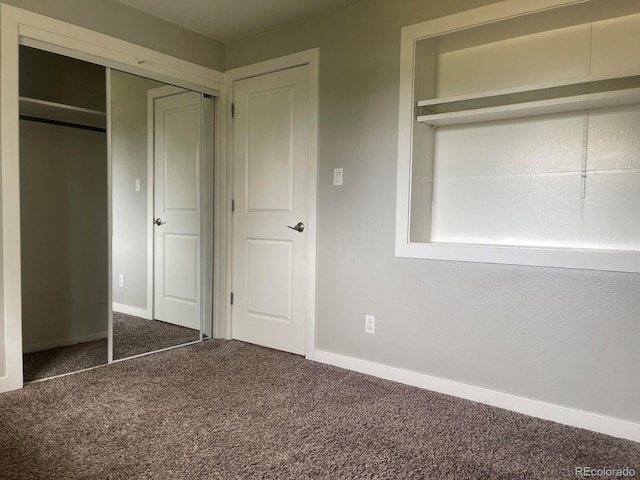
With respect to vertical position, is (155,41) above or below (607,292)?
above

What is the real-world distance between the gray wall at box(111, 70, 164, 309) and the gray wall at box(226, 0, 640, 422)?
0.89m

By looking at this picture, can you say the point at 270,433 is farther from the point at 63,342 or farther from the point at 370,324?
the point at 63,342

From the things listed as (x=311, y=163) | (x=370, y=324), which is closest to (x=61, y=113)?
(x=311, y=163)

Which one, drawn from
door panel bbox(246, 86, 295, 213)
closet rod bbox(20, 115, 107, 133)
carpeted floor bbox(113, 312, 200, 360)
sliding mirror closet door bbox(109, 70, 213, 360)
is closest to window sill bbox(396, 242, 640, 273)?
door panel bbox(246, 86, 295, 213)

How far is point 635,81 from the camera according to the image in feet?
6.75

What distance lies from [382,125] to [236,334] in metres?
1.96

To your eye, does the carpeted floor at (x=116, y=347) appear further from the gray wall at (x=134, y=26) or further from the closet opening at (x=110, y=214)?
the gray wall at (x=134, y=26)

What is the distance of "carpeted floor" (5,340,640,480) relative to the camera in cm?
168

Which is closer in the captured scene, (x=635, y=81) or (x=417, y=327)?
(x=635, y=81)

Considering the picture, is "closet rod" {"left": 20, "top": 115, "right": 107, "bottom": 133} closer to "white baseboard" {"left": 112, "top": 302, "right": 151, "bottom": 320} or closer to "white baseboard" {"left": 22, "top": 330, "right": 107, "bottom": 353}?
"white baseboard" {"left": 112, "top": 302, "right": 151, "bottom": 320}

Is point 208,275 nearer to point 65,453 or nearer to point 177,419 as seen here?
point 177,419

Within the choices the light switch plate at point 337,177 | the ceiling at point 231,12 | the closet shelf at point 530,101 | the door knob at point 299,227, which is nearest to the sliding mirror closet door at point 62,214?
the ceiling at point 231,12

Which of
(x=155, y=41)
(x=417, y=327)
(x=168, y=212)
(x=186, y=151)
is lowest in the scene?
(x=417, y=327)

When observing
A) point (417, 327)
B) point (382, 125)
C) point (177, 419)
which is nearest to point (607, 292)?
point (417, 327)
